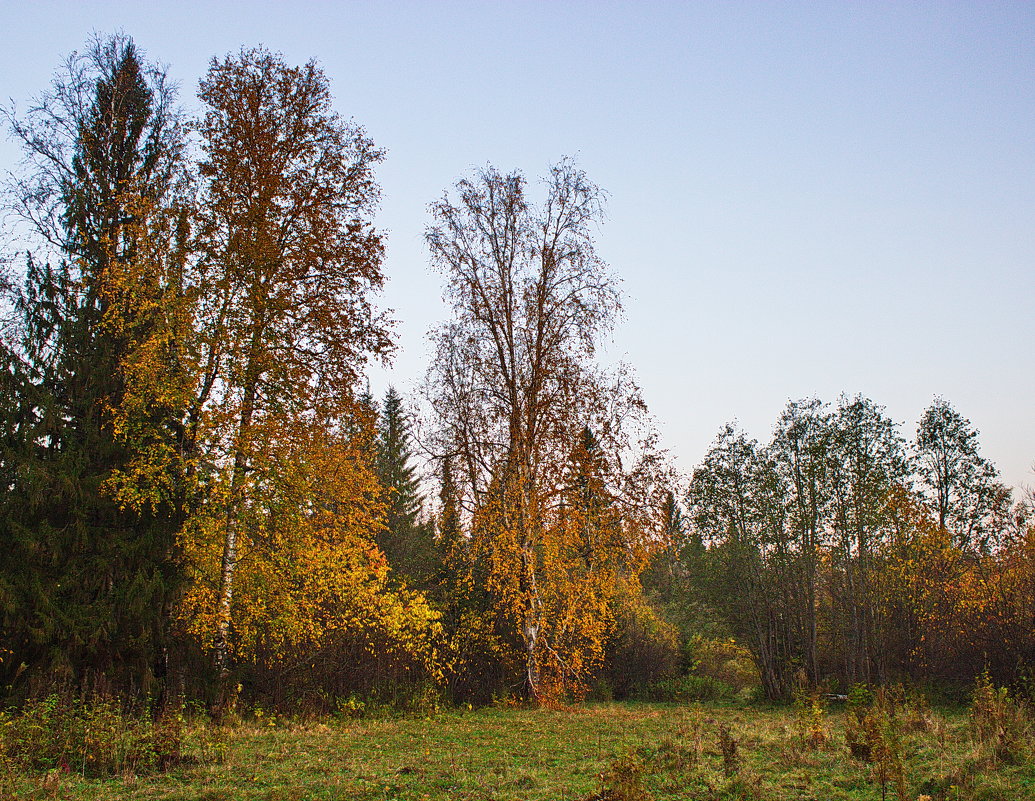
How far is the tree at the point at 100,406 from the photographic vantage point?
9625 mm

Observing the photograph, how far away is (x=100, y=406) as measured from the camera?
10.7 metres

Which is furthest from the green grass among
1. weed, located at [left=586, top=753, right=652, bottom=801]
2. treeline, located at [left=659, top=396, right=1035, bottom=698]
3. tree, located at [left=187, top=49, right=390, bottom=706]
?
treeline, located at [left=659, top=396, right=1035, bottom=698]

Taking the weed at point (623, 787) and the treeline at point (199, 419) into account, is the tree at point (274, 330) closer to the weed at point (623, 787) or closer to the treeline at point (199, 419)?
the treeline at point (199, 419)

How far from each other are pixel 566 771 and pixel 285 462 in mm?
6076

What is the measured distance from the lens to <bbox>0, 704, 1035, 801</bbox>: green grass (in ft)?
19.3

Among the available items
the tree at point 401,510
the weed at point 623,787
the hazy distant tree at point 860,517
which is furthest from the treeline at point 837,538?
the weed at point 623,787

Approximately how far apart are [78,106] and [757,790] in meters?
13.4

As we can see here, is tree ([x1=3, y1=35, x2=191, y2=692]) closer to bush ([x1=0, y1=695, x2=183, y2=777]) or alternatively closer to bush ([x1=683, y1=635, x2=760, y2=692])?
bush ([x1=0, y1=695, x2=183, y2=777])

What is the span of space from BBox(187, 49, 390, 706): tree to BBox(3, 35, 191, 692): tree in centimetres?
61

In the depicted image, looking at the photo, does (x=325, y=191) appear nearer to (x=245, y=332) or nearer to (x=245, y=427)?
(x=245, y=332)

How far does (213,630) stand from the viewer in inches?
433

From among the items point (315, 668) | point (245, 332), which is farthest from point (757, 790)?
point (315, 668)

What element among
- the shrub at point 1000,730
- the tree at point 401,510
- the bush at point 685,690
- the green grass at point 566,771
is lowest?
the bush at point 685,690

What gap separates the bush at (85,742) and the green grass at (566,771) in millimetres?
277
